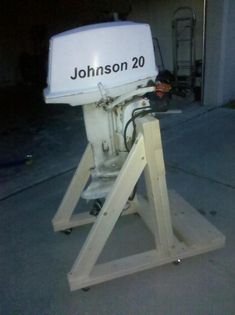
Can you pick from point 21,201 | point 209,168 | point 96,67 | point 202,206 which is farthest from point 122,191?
point 209,168

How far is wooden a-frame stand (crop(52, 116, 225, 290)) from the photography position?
150cm

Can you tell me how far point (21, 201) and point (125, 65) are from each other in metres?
1.49

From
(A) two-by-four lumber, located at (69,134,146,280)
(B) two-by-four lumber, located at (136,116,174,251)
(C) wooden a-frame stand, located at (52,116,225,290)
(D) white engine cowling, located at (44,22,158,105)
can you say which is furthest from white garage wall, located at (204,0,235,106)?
(A) two-by-four lumber, located at (69,134,146,280)

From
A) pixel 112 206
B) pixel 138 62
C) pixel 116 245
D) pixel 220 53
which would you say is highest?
pixel 138 62

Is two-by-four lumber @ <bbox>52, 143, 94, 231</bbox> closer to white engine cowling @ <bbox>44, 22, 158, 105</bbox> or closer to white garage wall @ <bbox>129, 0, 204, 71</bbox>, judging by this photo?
white engine cowling @ <bbox>44, 22, 158, 105</bbox>

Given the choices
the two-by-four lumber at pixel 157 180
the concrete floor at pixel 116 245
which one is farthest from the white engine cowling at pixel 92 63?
the concrete floor at pixel 116 245

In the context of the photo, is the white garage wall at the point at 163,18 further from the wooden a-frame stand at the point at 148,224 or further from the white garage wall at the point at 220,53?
the wooden a-frame stand at the point at 148,224

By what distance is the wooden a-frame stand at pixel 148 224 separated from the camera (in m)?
1.50

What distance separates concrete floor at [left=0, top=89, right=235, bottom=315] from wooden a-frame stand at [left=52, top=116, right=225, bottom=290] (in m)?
0.09

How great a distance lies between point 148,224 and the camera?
202cm

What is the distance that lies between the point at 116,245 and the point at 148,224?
24cm

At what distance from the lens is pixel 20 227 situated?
2.19 meters

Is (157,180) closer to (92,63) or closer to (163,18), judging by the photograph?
(92,63)

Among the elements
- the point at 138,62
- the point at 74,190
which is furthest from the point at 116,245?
the point at 138,62
